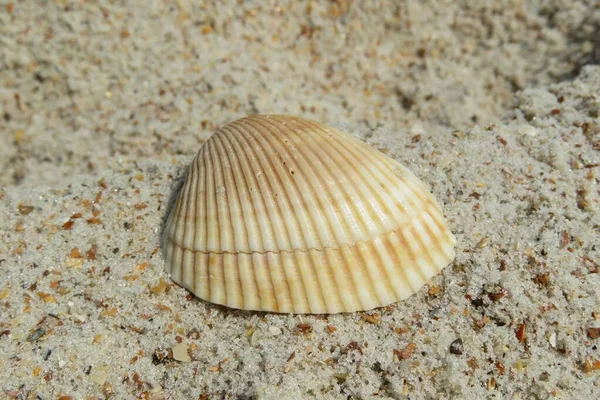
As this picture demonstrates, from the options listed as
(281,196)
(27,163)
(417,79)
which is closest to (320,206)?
(281,196)

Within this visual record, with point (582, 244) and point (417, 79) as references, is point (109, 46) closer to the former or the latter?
point (417, 79)

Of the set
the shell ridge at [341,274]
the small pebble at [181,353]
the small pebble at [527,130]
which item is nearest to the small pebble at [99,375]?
the small pebble at [181,353]

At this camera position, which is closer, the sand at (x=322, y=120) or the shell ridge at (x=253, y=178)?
the sand at (x=322, y=120)

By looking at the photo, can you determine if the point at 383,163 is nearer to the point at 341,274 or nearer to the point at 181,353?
the point at 341,274

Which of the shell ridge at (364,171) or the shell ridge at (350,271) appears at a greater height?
the shell ridge at (364,171)

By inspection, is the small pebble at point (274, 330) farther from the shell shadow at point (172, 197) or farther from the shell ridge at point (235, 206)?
the shell shadow at point (172, 197)

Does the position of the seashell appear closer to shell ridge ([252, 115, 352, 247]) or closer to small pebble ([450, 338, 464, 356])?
shell ridge ([252, 115, 352, 247])

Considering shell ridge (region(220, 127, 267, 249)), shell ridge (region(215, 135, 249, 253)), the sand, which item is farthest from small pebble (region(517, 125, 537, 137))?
shell ridge (region(215, 135, 249, 253))
